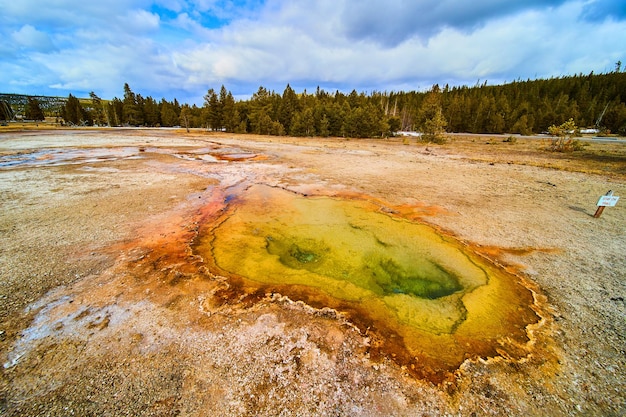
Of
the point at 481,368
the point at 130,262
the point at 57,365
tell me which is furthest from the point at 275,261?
the point at 481,368

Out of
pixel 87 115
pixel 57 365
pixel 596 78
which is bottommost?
pixel 57 365

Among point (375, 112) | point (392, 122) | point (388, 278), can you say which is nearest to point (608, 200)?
point (388, 278)

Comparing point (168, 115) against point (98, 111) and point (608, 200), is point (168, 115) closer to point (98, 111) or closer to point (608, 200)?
point (98, 111)

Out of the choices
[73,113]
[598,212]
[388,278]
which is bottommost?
[388,278]

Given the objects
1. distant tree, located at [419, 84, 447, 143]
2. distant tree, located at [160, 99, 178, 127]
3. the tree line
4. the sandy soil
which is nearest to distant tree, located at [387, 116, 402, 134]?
the tree line

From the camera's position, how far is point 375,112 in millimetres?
46406

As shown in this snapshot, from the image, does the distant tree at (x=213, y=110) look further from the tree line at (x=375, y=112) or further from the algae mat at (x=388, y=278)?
the algae mat at (x=388, y=278)

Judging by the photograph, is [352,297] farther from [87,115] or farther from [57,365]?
[87,115]

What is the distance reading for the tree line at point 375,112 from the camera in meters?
47.6

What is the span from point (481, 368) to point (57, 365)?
224 inches

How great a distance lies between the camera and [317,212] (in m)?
9.08

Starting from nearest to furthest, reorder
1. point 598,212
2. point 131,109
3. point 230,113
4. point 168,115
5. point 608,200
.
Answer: point 608,200
point 598,212
point 230,113
point 131,109
point 168,115

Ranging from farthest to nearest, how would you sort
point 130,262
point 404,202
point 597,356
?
point 404,202 < point 130,262 < point 597,356

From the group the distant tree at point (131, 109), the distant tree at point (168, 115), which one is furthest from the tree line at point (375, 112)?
the distant tree at point (168, 115)
